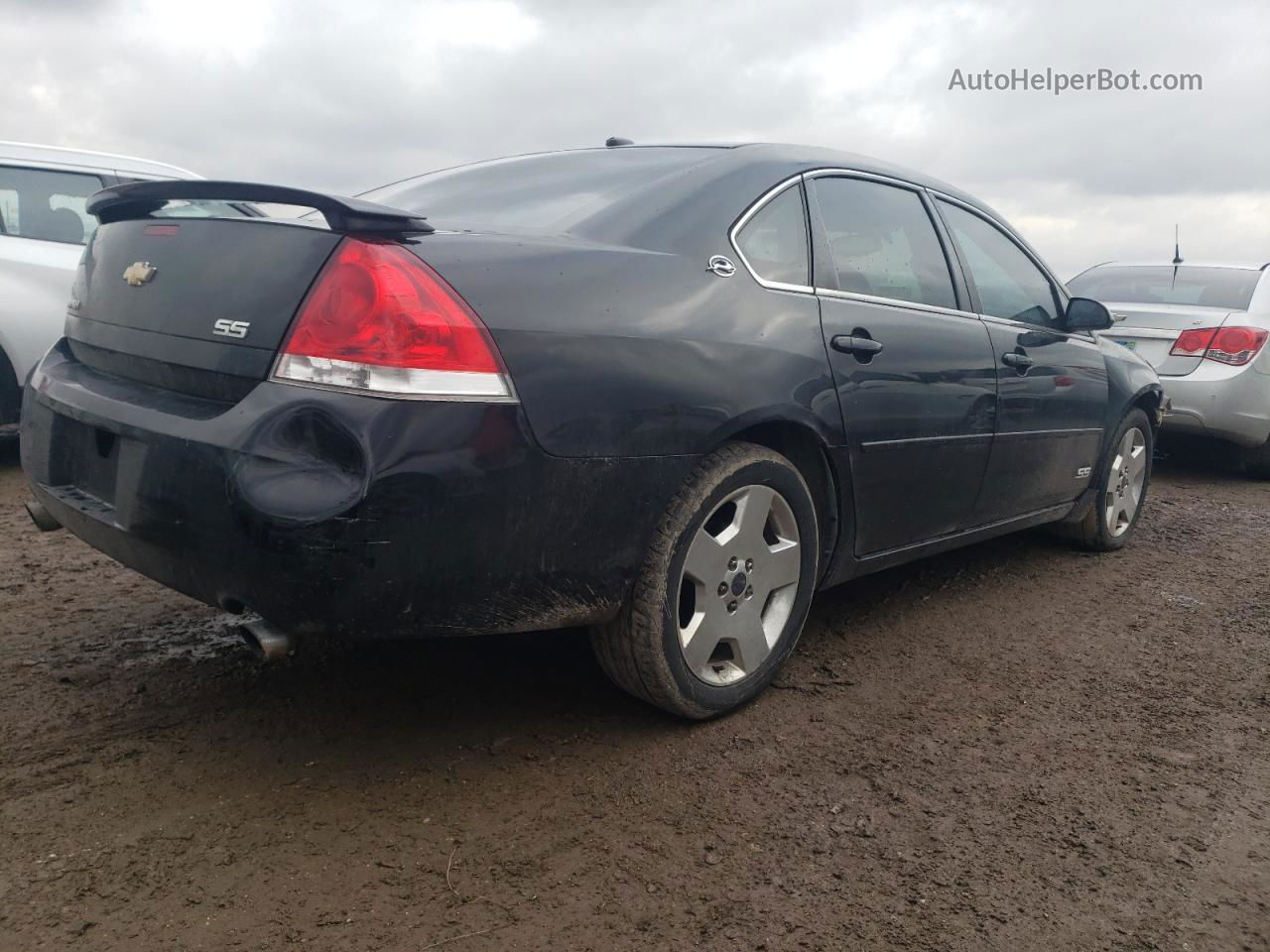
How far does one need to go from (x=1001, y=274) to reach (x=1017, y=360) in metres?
0.41

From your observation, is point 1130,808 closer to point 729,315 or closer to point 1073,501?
point 729,315

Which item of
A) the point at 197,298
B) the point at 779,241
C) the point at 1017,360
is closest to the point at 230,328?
the point at 197,298

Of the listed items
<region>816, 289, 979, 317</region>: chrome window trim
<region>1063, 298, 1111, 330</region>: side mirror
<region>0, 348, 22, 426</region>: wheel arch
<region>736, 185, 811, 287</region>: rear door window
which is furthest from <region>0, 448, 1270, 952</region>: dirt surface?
<region>0, 348, 22, 426</region>: wheel arch

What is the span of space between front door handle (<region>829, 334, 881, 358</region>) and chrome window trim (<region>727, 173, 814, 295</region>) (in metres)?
0.16

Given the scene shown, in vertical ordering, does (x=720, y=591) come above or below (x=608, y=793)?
above

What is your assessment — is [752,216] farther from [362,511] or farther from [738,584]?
[362,511]

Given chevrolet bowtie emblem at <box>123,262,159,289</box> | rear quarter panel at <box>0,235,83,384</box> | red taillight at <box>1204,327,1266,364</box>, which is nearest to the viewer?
chevrolet bowtie emblem at <box>123,262,159,289</box>

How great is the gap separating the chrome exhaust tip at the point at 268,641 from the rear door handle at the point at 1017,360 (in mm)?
2704

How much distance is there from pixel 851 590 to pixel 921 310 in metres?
1.20

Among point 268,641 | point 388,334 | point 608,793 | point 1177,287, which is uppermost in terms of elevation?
point 1177,287

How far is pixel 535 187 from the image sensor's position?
3.12 metres

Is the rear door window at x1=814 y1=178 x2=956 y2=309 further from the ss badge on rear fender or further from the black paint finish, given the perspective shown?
the ss badge on rear fender

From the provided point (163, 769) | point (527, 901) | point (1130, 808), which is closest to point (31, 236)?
point (163, 769)

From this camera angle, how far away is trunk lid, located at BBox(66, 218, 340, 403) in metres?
2.27
